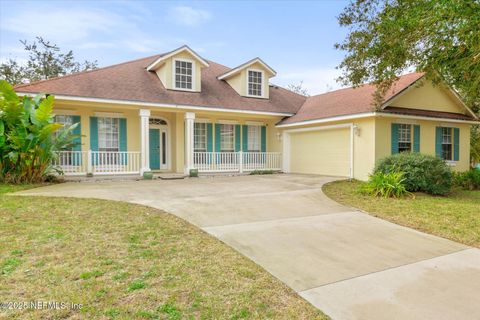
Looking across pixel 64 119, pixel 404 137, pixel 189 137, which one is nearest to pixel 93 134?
pixel 64 119

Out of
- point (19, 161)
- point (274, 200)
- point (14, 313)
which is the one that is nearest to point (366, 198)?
point (274, 200)

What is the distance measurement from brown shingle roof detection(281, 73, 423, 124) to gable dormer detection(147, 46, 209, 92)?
5248 mm

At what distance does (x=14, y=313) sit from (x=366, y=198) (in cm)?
877

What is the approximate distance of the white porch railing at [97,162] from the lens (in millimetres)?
12914

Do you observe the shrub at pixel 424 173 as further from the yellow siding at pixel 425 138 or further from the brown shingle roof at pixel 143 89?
the brown shingle roof at pixel 143 89

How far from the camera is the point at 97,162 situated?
523 inches

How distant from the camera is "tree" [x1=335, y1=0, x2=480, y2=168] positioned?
7.46 meters

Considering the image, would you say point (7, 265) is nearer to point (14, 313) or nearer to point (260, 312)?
point (14, 313)

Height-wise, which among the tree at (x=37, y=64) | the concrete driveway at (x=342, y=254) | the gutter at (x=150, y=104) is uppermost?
the tree at (x=37, y=64)

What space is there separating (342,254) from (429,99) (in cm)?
1336

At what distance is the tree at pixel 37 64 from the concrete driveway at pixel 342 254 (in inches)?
870

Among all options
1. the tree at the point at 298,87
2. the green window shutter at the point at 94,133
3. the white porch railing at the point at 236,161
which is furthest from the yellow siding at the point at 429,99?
the tree at the point at 298,87

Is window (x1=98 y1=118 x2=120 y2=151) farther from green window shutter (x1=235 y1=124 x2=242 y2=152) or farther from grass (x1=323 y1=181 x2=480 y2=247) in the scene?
grass (x1=323 y1=181 x2=480 y2=247)

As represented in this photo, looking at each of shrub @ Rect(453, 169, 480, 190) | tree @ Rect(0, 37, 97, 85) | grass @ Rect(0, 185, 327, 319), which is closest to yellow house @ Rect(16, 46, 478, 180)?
shrub @ Rect(453, 169, 480, 190)
